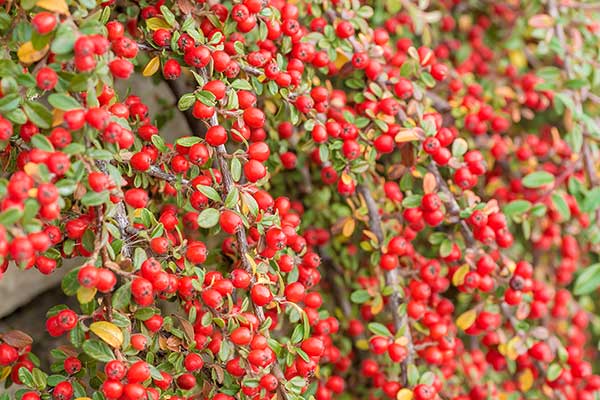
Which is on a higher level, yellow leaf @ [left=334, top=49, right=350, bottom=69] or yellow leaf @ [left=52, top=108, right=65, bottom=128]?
yellow leaf @ [left=52, top=108, right=65, bottom=128]

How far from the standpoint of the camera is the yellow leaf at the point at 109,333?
3.67 ft

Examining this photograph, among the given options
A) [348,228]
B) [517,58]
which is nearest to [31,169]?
[348,228]

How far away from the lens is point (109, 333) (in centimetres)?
112

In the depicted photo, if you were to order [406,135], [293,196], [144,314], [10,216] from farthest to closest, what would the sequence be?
[293,196], [406,135], [144,314], [10,216]

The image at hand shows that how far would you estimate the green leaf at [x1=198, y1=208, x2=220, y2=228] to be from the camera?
3.91ft

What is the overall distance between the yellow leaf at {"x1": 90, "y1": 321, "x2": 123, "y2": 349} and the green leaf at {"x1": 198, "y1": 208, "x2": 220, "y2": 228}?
229 mm

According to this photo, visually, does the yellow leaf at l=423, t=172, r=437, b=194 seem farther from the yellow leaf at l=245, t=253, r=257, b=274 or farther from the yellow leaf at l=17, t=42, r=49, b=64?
the yellow leaf at l=17, t=42, r=49, b=64

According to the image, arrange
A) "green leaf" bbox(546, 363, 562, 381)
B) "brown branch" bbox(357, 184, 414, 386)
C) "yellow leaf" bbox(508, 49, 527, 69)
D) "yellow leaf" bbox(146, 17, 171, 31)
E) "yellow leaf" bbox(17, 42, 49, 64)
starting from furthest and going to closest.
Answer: "yellow leaf" bbox(508, 49, 527, 69) < "green leaf" bbox(546, 363, 562, 381) < "brown branch" bbox(357, 184, 414, 386) < "yellow leaf" bbox(146, 17, 171, 31) < "yellow leaf" bbox(17, 42, 49, 64)

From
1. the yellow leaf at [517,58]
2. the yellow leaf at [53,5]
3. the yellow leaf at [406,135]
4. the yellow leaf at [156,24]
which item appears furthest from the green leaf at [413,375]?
Result: the yellow leaf at [517,58]

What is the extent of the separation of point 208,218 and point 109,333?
0.85 feet

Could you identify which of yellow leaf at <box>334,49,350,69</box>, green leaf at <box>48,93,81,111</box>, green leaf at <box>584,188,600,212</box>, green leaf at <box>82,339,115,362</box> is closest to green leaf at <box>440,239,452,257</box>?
green leaf at <box>584,188,600,212</box>

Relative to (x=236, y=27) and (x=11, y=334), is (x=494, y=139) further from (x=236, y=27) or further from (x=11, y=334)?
(x=11, y=334)

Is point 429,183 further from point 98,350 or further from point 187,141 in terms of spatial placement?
point 98,350

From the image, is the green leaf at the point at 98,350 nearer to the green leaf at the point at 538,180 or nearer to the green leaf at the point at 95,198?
the green leaf at the point at 95,198
